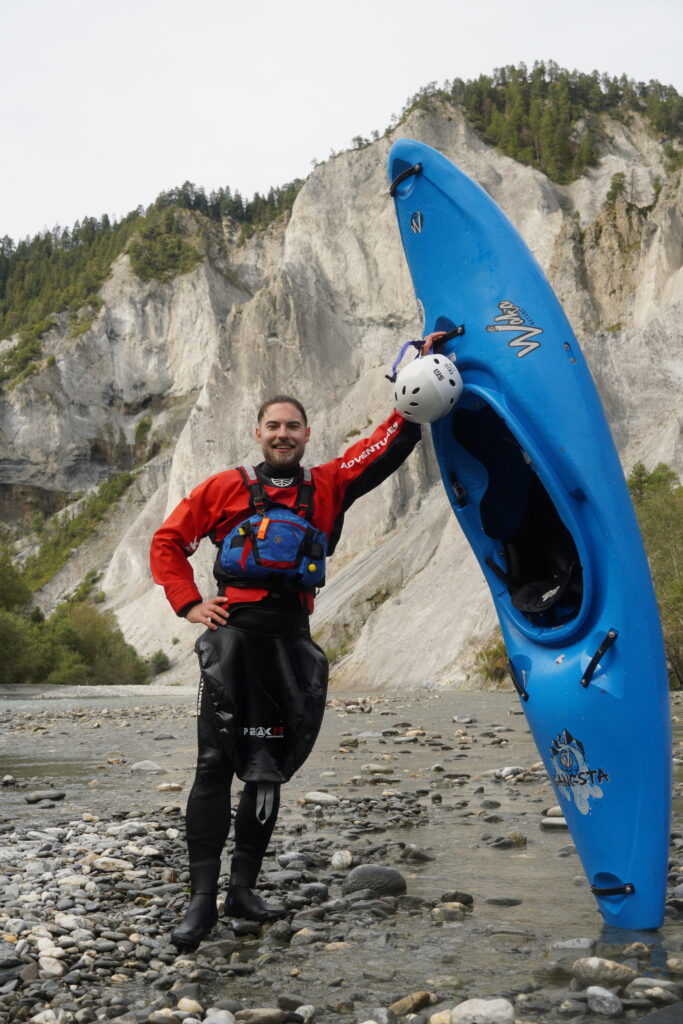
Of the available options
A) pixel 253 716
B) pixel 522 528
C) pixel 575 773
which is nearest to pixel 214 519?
pixel 253 716

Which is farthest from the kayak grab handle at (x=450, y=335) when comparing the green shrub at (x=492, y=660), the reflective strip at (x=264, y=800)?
the green shrub at (x=492, y=660)

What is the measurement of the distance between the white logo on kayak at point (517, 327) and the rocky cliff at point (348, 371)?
2040cm

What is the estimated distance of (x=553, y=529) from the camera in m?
4.01

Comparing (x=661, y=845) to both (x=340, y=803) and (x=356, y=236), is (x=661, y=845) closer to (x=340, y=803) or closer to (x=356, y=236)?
(x=340, y=803)

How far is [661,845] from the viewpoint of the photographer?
10.3 feet

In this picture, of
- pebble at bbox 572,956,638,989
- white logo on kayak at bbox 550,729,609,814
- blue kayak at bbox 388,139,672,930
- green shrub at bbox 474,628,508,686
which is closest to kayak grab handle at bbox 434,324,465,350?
blue kayak at bbox 388,139,672,930

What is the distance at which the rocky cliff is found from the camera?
103 ft

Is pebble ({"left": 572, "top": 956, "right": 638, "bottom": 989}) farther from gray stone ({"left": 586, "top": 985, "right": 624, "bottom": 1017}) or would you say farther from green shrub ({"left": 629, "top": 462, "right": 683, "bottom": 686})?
green shrub ({"left": 629, "top": 462, "right": 683, "bottom": 686})

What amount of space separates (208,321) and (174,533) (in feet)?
229

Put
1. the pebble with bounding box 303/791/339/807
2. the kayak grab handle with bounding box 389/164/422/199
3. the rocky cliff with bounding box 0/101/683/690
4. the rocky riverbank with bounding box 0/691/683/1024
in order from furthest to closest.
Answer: the rocky cliff with bounding box 0/101/683/690 → the pebble with bounding box 303/791/339/807 → the kayak grab handle with bounding box 389/164/422/199 → the rocky riverbank with bounding box 0/691/683/1024

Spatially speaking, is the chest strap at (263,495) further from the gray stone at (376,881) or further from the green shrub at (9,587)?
the green shrub at (9,587)

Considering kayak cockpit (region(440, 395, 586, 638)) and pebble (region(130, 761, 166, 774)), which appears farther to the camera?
pebble (region(130, 761, 166, 774))

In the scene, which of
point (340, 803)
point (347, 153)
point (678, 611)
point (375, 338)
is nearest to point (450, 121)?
point (347, 153)

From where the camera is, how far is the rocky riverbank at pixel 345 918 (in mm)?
2338
